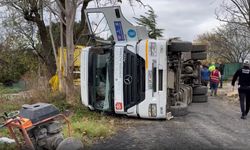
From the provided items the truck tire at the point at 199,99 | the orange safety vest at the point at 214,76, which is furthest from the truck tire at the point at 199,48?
the orange safety vest at the point at 214,76

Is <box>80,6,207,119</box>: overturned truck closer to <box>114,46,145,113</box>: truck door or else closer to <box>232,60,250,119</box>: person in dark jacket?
<box>114,46,145,113</box>: truck door

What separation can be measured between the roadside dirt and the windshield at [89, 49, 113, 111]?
43.6 inches

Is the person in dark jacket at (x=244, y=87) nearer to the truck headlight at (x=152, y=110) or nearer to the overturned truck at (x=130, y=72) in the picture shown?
the overturned truck at (x=130, y=72)

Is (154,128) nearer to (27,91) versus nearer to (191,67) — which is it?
(27,91)

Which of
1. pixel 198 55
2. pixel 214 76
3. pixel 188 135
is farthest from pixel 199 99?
pixel 188 135

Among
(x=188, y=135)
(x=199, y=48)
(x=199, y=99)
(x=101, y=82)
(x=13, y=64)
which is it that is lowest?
(x=188, y=135)

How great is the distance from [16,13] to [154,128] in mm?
16351

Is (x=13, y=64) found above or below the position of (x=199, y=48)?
below

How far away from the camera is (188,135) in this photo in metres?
10.1

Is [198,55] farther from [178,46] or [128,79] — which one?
[128,79]

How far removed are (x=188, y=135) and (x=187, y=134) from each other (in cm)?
14

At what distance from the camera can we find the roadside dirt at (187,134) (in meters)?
8.88

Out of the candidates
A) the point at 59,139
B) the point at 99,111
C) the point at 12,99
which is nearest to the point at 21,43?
the point at 12,99

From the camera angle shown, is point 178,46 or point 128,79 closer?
point 128,79
